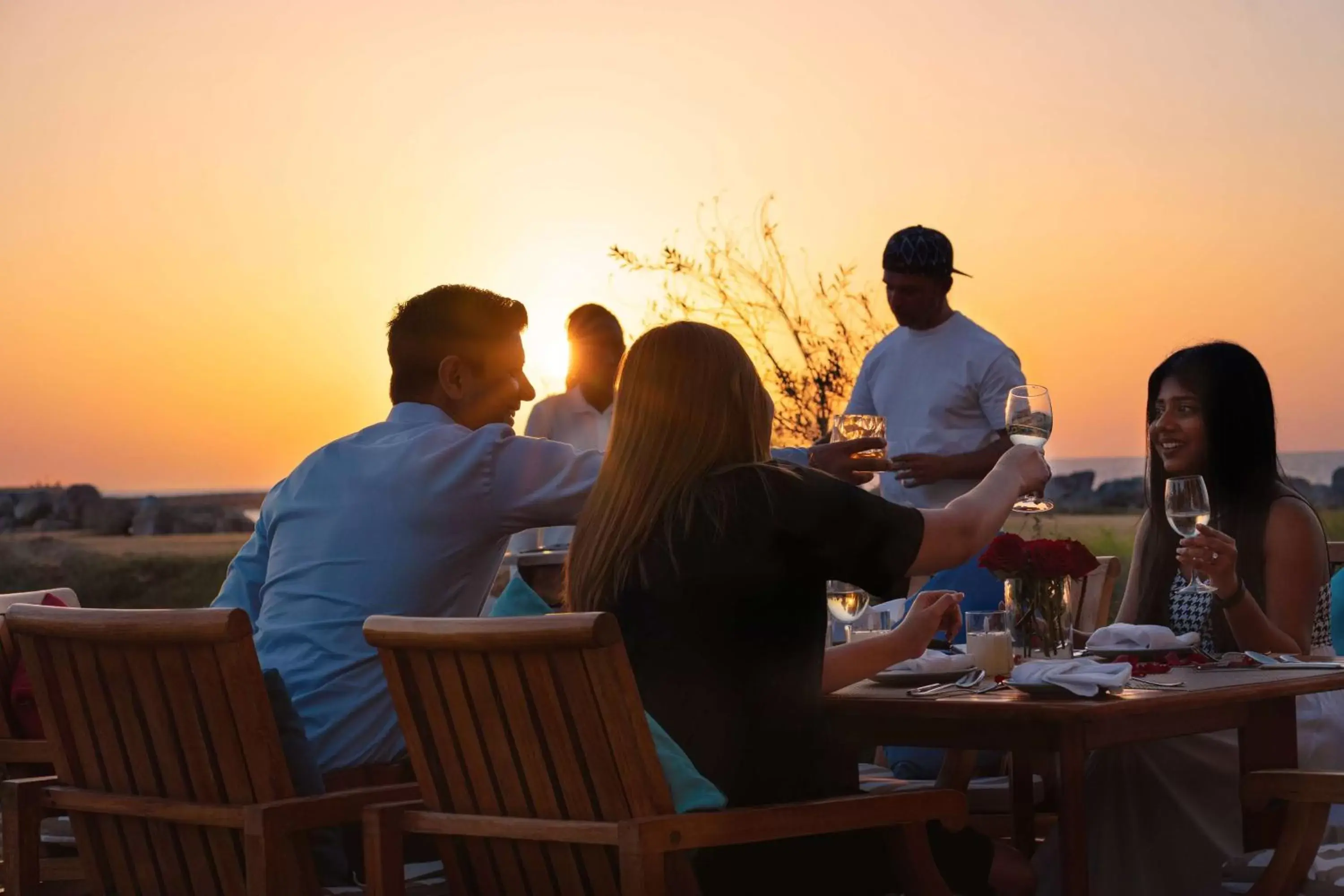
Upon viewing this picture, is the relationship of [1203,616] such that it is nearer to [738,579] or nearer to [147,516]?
[738,579]

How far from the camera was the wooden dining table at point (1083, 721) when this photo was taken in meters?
2.39

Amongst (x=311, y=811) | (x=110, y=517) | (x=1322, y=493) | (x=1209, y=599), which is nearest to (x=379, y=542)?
(x=311, y=811)

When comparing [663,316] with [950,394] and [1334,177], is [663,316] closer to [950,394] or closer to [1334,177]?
[950,394]

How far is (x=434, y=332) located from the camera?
122 inches

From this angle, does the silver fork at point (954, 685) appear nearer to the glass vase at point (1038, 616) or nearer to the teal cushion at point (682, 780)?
the glass vase at point (1038, 616)

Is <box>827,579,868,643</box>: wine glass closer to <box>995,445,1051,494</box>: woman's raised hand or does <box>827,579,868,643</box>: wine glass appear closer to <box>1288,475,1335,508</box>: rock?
<box>995,445,1051,494</box>: woman's raised hand

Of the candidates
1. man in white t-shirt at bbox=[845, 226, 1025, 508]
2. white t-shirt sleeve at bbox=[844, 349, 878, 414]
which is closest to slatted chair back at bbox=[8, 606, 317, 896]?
man in white t-shirt at bbox=[845, 226, 1025, 508]

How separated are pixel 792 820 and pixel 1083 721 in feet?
1.75

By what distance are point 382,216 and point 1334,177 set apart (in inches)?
190

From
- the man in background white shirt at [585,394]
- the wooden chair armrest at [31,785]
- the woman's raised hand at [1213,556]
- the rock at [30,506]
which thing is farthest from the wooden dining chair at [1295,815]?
the rock at [30,506]

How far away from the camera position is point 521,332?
3.20 metres

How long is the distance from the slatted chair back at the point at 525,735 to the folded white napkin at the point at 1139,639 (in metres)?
1.31

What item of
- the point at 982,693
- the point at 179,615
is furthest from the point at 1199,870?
the point at 179,615

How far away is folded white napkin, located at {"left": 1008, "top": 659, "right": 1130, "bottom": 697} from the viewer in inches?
97.1
